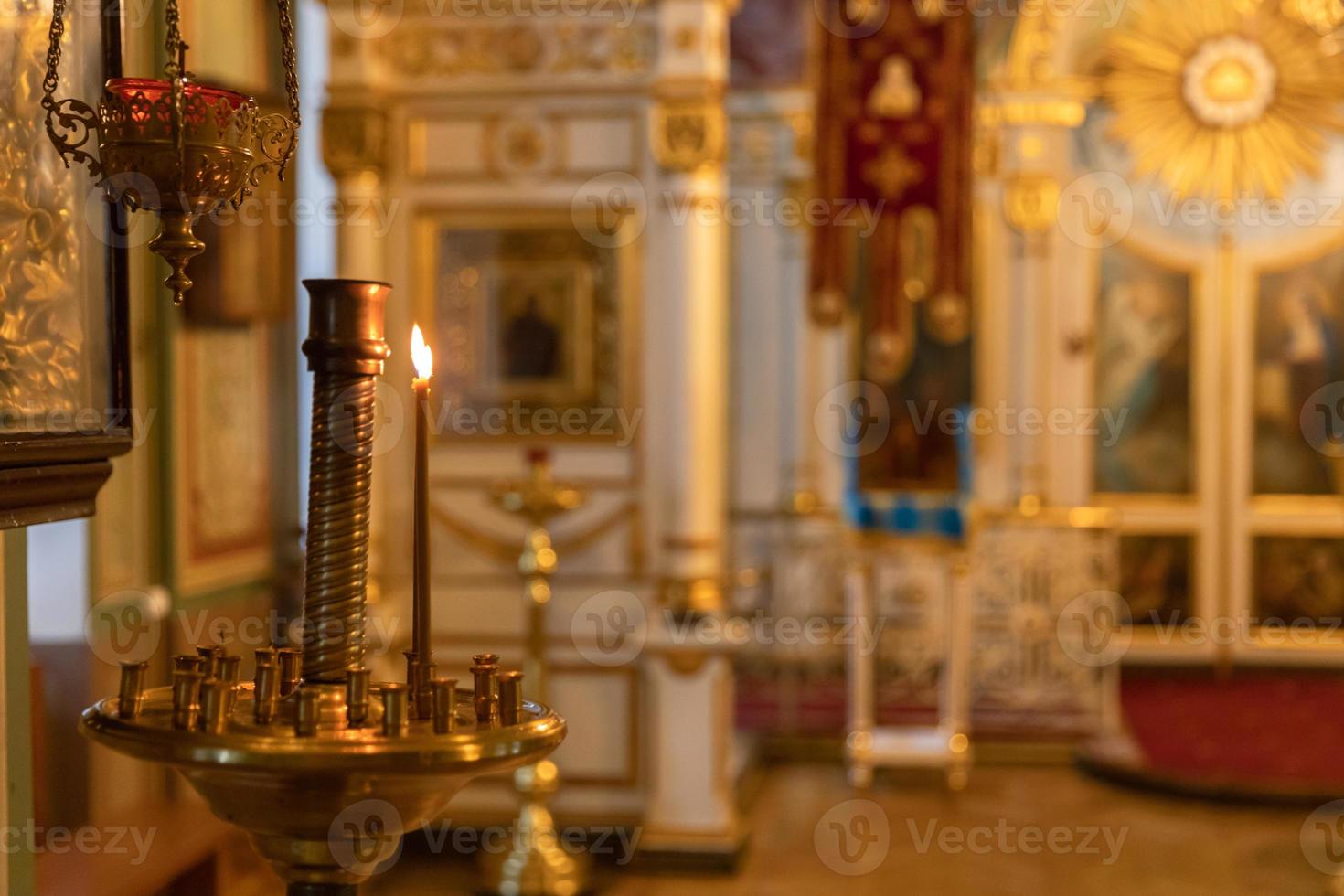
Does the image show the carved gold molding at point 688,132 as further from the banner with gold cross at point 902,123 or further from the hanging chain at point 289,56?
the hanging chain at point 289,56

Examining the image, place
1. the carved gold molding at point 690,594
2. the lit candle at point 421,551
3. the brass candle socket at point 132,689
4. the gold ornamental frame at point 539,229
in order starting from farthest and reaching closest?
the gold ornamental frame at point 539,229, the carved gold molding at point 690,594, the lit candle at point 421,551, the brass candle socket at point 132,689

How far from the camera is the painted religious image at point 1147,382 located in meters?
8.83

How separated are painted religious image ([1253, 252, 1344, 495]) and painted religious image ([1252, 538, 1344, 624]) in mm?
318

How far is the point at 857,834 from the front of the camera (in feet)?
19.6

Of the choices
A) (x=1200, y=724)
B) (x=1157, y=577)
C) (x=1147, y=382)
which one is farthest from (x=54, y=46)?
(x=1157, y=577)

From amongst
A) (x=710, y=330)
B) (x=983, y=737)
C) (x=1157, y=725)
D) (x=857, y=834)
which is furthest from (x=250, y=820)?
(x=1157, y=725)

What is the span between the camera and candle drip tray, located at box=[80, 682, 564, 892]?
133cm

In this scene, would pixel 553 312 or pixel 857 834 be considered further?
pixel 857 834

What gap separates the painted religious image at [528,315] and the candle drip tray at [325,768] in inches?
164

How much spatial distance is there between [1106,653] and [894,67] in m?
3.24

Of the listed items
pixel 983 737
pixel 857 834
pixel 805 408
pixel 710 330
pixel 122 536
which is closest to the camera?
pixel 122 536

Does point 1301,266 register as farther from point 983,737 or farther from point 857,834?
point 857,834

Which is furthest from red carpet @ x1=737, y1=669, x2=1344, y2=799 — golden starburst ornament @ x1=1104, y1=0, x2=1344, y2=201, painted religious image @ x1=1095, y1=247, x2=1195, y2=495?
golden starburst ornament @ x1=1104, y1=0, x2=1344, y2=201

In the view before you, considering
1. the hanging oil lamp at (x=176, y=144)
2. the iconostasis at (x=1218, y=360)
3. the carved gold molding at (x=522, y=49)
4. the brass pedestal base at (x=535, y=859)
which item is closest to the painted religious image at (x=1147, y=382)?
the iconostasis at (x=1218, y=360)
